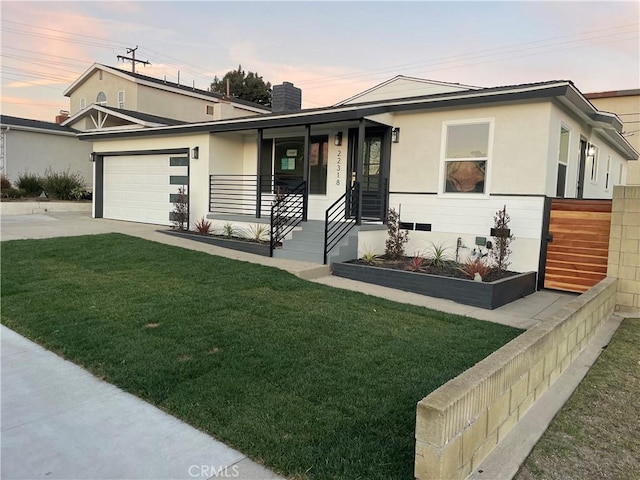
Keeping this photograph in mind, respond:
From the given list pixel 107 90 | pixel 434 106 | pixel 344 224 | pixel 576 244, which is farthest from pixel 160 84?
pixel 576 244

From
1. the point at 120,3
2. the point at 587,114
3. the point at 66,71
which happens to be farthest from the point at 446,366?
the point at 66,71

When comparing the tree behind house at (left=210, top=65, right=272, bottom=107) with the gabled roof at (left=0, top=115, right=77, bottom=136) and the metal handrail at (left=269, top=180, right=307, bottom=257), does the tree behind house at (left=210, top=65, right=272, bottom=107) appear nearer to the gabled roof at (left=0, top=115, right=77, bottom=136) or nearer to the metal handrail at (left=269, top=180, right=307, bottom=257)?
the gabled roof at (left=0, top=115, right=77, bottom=136)

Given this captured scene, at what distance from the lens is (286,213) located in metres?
10.6

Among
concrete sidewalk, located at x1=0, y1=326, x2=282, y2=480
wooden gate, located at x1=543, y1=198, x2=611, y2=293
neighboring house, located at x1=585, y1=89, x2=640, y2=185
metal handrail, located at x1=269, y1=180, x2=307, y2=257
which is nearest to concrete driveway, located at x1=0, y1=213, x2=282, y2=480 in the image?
concrete sidewalk, located at x1=0, y1=326, x2=282, y2=480

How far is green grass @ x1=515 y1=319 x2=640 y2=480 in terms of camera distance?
8.96 ft

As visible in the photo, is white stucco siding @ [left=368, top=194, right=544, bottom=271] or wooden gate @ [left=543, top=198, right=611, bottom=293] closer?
wooden gate @ [left=543, top=198, right=611, bottom=293]

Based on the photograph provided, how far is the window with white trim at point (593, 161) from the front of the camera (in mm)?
11578

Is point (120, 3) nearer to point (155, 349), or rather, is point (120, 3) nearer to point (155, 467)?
point (155, 349)

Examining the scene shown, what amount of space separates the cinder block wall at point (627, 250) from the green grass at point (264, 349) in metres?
2.48

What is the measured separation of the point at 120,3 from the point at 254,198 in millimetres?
5993

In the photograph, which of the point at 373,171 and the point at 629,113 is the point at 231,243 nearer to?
the point at 373,171

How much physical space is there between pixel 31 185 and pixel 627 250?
19.4 m

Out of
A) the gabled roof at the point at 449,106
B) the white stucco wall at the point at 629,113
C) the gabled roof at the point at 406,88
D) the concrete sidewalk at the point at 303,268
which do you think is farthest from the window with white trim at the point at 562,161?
the white stucco wall at the point at 629,113

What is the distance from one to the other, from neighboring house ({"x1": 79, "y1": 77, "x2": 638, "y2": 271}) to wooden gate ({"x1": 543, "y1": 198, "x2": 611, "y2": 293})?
25 centimetres
